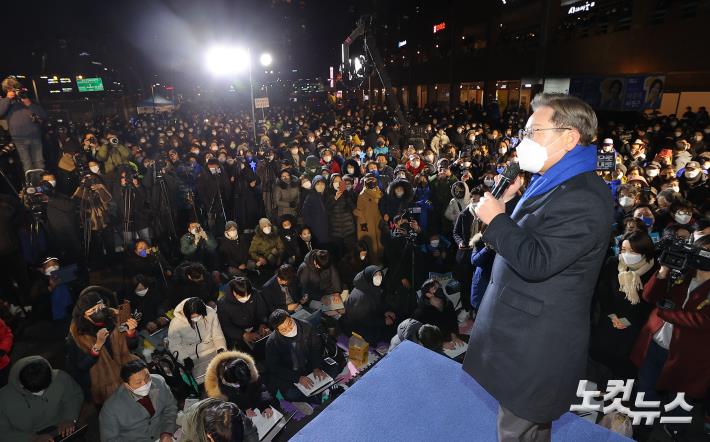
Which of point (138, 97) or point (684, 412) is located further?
point (138, 97)

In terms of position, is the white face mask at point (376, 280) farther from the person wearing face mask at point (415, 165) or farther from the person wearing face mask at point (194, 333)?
the person wearing face mask at point (415, 165)

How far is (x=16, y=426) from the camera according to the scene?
12.1 ft

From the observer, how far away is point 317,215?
7.39 m

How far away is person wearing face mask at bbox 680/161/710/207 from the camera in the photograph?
6.65 meters

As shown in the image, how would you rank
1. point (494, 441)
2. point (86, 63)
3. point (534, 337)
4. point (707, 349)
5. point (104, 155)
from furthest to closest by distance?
1. point (86, 63)
2. point (104, 155)
3. point (707, 349)
4. point (494, 441)
5. point (534, 337)

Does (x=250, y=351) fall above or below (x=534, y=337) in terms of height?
below

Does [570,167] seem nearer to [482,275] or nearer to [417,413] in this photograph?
→ [417,413]

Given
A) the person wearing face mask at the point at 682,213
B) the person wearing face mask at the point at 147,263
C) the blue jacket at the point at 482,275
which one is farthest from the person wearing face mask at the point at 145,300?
the person wearing face mask at the point at 682,213

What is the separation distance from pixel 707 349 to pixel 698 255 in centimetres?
107

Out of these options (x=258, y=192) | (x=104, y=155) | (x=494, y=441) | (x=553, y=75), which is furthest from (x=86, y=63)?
(x=494, y=441)

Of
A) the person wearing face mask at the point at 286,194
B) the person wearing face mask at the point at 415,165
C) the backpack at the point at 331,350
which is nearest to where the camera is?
the backpack at the point at 331,350

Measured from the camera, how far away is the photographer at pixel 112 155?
1051cm

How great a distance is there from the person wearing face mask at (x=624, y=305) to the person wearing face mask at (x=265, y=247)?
15.9 feet

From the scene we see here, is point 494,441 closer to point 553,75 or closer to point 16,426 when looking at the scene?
point 16,426
